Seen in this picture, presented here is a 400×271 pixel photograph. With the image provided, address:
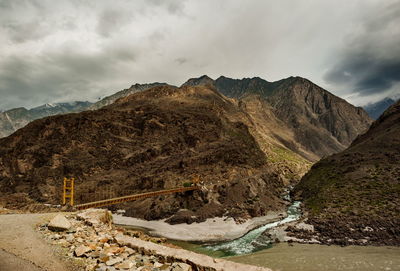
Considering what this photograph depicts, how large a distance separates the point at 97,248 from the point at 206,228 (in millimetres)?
42112

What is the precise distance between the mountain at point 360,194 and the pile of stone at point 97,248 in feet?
132

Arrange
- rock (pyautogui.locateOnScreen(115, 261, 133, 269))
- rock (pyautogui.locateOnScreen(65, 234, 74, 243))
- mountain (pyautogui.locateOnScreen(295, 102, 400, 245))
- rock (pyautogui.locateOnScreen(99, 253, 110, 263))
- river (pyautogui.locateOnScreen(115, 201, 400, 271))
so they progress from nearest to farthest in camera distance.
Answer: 1. rock (pyautogui.locateOnScreen(115, 261, 133, 269))
2. rock (pyautogui.locateOnScreen(99, 253, 110, 263))
3. rock (pyautogui.locateOnScreen(65, 234, 74, 243))
4. river (pyautogui.locateOnScreen(115, 201, 400, 271))
5. mountain (pyautogui.locateOnScreen(295, 102, 400, 245))

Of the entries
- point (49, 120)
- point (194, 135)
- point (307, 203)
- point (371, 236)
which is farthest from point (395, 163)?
point (49, 120)

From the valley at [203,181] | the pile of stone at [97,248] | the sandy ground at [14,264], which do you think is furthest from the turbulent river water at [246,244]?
the sandy ground at [14,264]

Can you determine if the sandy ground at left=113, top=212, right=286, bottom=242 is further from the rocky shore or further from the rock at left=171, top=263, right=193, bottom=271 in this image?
the rock at left=171, top=263, right=193, bottom=271

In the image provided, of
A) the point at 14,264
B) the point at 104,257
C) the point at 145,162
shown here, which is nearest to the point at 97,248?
the point at 104,257

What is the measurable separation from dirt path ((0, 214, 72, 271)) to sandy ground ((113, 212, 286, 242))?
35.2 metres

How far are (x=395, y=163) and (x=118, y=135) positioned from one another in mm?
88774

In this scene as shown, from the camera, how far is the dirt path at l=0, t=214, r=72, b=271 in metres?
9.76

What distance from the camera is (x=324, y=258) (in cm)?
3164

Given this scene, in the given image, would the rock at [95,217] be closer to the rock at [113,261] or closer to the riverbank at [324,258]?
the rock at [113,261]

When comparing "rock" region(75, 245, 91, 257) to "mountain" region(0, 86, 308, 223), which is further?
"mountain" region(0, 86, 308, 223)

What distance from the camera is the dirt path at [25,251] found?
32.0 ft

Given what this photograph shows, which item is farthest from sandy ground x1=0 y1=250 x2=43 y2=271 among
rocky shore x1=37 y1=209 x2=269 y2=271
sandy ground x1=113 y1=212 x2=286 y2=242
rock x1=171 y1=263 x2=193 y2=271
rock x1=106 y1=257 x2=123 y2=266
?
sandy ground x1=113 y1=212 x2=286 y2=242
